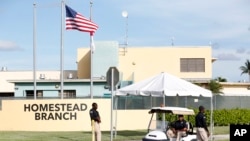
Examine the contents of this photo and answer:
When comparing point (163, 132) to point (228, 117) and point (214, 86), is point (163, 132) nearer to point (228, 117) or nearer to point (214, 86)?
point (228, 117)

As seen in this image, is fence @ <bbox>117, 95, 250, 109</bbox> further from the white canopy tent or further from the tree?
the tree

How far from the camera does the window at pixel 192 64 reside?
61.3 metres

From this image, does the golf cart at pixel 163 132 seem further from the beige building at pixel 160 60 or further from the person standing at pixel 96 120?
the beige building at pixel 160 60

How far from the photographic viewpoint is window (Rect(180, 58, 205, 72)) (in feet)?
201

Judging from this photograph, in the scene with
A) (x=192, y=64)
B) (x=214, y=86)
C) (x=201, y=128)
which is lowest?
(x=201, y=128)

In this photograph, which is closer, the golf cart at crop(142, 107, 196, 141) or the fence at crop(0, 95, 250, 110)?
the golf cart at crop(142, 107, 196, 141)

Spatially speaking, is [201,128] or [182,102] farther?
[182,102]

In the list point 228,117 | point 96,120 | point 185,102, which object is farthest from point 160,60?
point 96,120

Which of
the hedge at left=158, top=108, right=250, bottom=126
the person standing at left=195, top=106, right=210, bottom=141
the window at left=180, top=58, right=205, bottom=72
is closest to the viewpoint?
the person standing at left=195, top=106, right=210, bottom=141

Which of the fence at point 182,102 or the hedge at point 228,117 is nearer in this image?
the fence at point 182,102

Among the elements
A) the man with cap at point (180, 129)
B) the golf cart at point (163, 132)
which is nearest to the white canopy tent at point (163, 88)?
the golf cart at point (163, 132)

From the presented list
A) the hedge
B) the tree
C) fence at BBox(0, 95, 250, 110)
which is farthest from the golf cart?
the tree

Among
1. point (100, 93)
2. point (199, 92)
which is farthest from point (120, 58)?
point (199, 92)

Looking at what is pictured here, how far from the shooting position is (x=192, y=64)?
6144 centimetres
